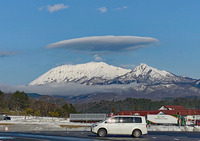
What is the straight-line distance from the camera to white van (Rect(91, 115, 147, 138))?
3719 cm

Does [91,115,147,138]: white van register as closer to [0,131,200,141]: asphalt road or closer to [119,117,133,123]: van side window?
[119,117,133,123]: van side window

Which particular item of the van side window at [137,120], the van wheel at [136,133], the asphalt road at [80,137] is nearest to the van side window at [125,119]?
the van side window at [137,120]

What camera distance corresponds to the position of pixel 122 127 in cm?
3741

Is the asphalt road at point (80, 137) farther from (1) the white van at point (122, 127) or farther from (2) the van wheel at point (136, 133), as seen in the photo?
(1) the white van at point (122, 127)

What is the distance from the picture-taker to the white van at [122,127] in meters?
37.2

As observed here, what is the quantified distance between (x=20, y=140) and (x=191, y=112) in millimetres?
152884

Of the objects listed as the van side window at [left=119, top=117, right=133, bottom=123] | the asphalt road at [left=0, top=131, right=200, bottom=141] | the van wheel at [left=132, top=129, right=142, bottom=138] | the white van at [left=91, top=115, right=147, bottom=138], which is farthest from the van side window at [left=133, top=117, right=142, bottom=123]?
the asphalt road at [left=0, top=131, right=200, bottom=141]

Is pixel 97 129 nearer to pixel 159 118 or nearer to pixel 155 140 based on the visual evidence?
pixel 155 140

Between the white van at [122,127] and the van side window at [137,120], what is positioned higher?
the van side window at [137,120]

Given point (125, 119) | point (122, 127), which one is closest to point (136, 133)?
point (122, 127)

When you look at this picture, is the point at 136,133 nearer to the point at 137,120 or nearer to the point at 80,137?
the point at 137,120

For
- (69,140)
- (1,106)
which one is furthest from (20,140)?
(1,106)

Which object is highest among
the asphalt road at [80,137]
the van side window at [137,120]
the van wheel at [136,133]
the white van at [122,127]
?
the van side window at [137,120]

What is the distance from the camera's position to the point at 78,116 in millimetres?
108000
